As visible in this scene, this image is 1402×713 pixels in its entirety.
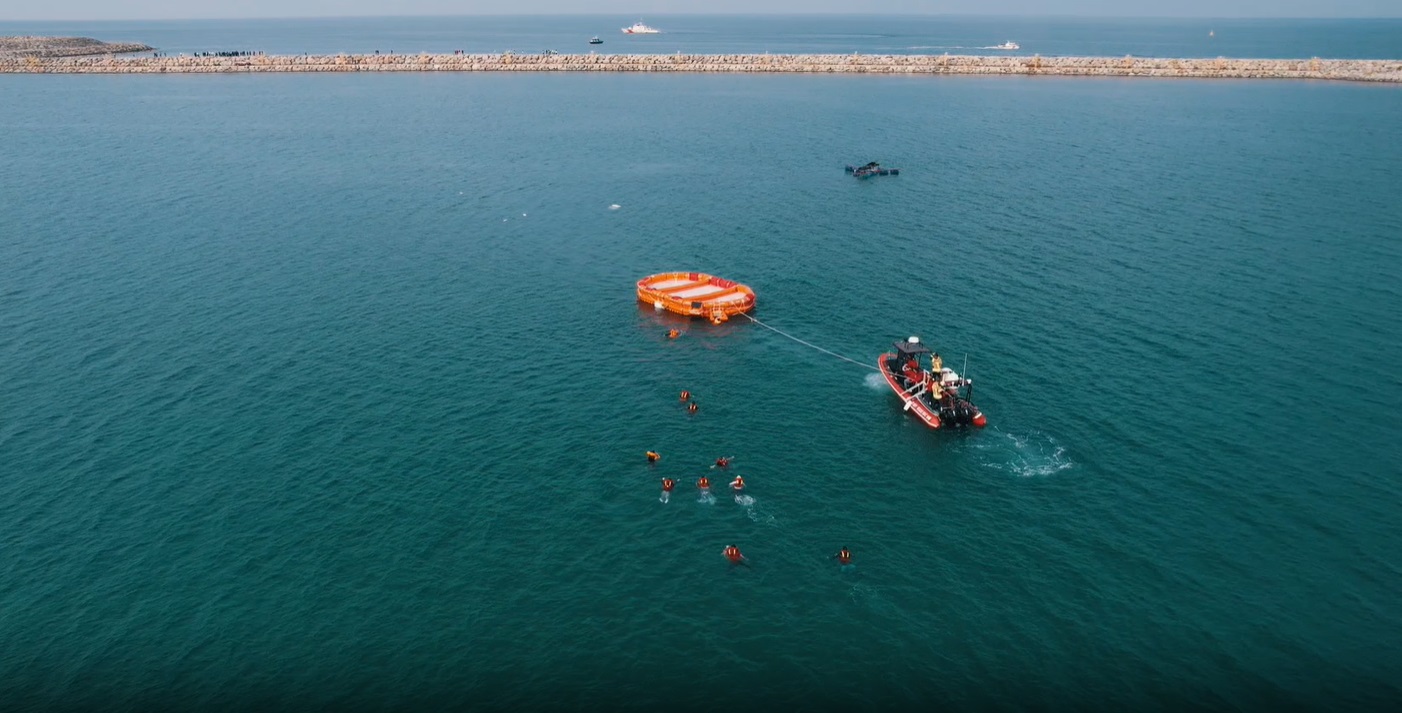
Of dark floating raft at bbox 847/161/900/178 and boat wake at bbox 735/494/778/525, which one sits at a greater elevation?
dark floating raft at bbox 847/161/900/178

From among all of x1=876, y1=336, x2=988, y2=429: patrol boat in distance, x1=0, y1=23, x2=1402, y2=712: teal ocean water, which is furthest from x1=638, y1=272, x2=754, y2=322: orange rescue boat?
x1=876, y1=336, x2=988, y2=429: patrol boat in distance

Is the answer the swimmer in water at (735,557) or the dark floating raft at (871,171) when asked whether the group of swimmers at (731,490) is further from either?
the dark floating raft at (871,171)

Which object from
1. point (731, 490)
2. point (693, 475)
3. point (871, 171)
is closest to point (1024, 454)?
point (731, 490)

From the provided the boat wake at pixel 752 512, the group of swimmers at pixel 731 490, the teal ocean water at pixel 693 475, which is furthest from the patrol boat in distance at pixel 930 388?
the boat wake at pixel 752 512

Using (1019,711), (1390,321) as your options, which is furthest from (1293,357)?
(1019,711)

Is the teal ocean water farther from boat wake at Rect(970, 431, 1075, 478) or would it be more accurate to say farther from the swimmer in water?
the swimmer in water

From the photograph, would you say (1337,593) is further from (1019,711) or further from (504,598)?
(504,598)
